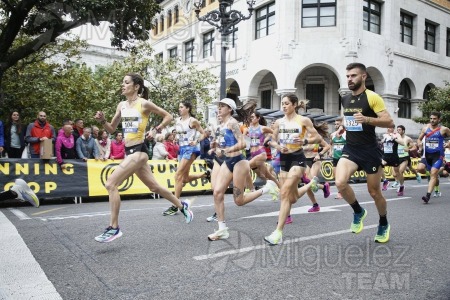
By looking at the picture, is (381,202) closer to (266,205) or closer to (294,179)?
(294,179)

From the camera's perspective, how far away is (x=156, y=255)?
4590 mm

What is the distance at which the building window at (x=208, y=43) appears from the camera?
34.6 metres

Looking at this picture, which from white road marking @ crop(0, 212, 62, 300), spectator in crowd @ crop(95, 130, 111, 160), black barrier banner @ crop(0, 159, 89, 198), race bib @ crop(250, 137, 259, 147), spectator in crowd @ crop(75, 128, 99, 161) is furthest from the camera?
spectator in crowd @ crop(95, 130, 111, 160)

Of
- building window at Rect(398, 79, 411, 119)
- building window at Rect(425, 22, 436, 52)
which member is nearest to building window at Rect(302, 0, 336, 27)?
building window at Rect(398, 79, 411, 119)

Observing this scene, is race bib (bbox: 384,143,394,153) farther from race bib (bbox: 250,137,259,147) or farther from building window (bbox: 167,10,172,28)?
building window (bbox: 167,10,172,28)

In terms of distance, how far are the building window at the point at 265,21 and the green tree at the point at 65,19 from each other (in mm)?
16021

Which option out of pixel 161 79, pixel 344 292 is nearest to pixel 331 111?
pixel 161 79

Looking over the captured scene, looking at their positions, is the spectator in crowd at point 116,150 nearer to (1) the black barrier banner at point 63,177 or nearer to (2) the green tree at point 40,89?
(1) the black barrier banner at point 63,177

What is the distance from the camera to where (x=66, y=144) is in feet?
35.3

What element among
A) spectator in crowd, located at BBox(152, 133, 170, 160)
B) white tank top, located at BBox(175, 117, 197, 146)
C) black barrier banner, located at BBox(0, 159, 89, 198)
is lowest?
black barrier banner, located at BBox(0, 159, 89, 198)

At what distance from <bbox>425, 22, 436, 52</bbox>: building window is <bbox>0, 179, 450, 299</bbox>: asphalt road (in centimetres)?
2915

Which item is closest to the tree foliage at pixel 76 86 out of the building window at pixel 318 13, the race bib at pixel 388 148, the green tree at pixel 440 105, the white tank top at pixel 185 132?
the white tank top at pixel 185 132

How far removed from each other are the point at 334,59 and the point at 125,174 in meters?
22.8

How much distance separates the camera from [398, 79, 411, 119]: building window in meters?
30.7
